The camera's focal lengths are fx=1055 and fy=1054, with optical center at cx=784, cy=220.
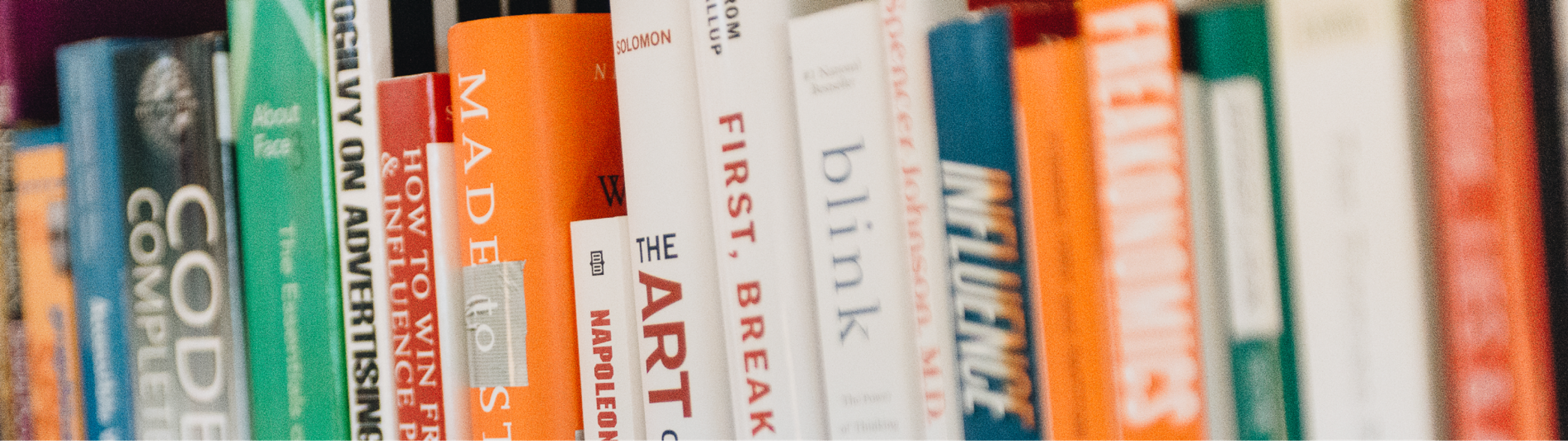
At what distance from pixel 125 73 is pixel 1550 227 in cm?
63

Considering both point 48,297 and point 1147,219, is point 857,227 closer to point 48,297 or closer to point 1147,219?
point 1147,219

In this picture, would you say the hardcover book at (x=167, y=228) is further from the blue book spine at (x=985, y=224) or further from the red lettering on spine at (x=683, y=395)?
the blue book spine at (x=985, y=224)

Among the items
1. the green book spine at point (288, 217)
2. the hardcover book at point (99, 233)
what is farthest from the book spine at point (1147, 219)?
the hardcover book at point (99, 233)

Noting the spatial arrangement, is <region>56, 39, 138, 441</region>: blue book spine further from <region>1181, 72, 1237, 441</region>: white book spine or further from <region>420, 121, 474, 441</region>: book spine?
<region>1181, 72, 1237, 441</region>: white book spine

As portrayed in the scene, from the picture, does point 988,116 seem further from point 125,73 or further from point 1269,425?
point 125,73

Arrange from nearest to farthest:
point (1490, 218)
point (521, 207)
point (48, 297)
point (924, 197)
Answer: point (1490, 218)
point (924, 197)
point (521, 207)
point (48, 297)

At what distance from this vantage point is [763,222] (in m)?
0.42

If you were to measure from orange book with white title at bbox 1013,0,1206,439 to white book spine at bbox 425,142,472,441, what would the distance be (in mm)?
289

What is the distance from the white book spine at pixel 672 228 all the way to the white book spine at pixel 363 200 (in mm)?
140

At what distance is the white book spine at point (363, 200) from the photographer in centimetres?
52

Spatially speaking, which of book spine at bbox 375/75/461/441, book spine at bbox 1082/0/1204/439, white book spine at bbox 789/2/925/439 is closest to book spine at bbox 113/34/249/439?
book spine at bbox 375/75/461/441

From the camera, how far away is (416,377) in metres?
0.51

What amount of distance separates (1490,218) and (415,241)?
428mm

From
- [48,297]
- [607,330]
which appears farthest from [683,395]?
[48,297]
